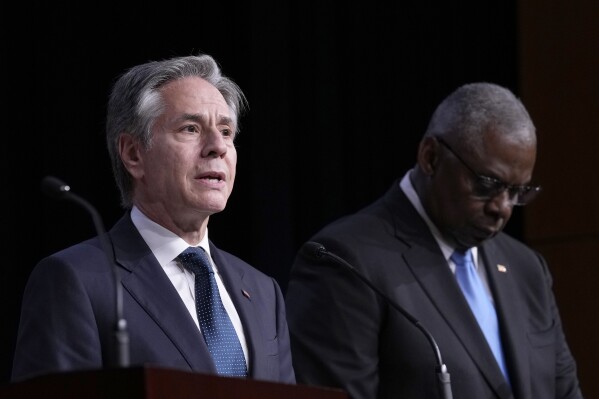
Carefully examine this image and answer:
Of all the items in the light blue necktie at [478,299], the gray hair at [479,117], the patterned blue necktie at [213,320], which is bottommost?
the light blue necktie at [478,299]

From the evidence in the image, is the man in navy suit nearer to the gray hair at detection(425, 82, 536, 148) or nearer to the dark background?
the gray hair at detection(425, 82, 536, 148)

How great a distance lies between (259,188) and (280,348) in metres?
1.91

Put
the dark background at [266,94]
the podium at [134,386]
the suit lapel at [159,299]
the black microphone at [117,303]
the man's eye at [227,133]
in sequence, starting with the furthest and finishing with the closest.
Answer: the dark background at [266,94]
the man's eye at [227,133]
the suit lapel at [159,299]
the black microphone at [117,303]
the podium at [134,386]

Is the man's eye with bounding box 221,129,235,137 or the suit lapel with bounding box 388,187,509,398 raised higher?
the man's eye with bounding box 221,129,235,137

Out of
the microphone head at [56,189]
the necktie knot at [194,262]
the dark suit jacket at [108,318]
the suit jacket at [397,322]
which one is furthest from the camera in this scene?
the suit jacket at [397,322]

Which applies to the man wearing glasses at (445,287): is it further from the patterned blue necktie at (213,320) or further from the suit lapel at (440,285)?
the patterned blue necktie at (213,320)

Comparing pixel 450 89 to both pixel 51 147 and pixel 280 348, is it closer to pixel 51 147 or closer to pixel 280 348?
pixel 51 147

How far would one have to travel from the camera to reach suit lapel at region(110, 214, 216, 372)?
2609mm

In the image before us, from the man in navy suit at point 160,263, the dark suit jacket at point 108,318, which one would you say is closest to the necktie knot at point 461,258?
the man in navy suit at point 160,263

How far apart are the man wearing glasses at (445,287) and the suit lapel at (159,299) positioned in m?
0.75

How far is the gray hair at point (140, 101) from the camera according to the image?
9.43 feet

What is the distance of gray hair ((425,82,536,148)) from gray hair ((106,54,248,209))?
910mm

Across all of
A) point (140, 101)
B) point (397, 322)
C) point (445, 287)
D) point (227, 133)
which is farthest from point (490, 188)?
point (140, 101)

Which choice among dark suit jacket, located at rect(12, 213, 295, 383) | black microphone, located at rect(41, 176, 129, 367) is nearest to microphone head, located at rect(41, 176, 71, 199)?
black microphone, located at rect(41, 176, 129, 367)
